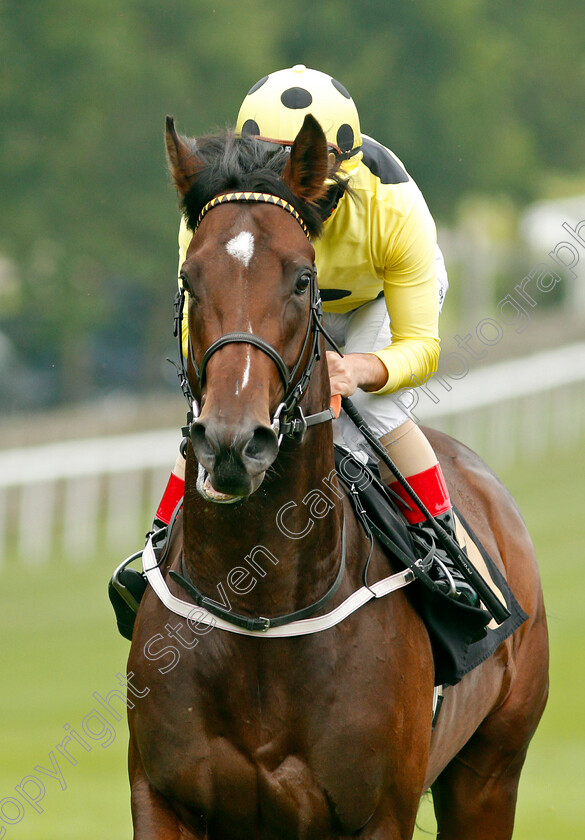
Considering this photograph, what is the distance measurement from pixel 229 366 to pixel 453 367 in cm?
1326

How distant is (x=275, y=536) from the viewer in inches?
124

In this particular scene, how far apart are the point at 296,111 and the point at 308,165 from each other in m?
0.34

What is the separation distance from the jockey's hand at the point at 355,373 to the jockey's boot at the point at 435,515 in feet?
1.62

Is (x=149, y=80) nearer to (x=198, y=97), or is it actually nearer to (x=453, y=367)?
(x=198, y=97)

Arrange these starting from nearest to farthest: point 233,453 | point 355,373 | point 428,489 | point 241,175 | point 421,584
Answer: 1. point 233,453
2. point 241,175
3. point 355,373
4. point 421,584
5. point 428,489

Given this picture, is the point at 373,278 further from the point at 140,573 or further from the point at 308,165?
the point at 140,573

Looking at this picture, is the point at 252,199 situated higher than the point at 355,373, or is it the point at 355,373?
the point at 252,199

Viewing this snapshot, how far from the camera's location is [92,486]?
11977 millimetres

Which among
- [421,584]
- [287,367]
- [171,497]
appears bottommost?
[421,584]

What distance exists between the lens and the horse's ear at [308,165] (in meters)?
3.13

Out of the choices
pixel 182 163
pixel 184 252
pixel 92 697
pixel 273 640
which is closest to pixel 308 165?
pixel 182 163

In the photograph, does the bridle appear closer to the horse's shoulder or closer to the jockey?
the jockey

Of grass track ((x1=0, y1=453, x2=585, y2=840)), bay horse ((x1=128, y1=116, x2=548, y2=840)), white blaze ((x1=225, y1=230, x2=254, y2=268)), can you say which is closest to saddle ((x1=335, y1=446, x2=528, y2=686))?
bay horse ((x1=128, y1=116, x2=548, y2=840))

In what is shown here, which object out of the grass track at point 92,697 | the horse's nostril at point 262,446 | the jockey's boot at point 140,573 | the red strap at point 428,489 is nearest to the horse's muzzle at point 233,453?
the horse's nostril at point 262,446
